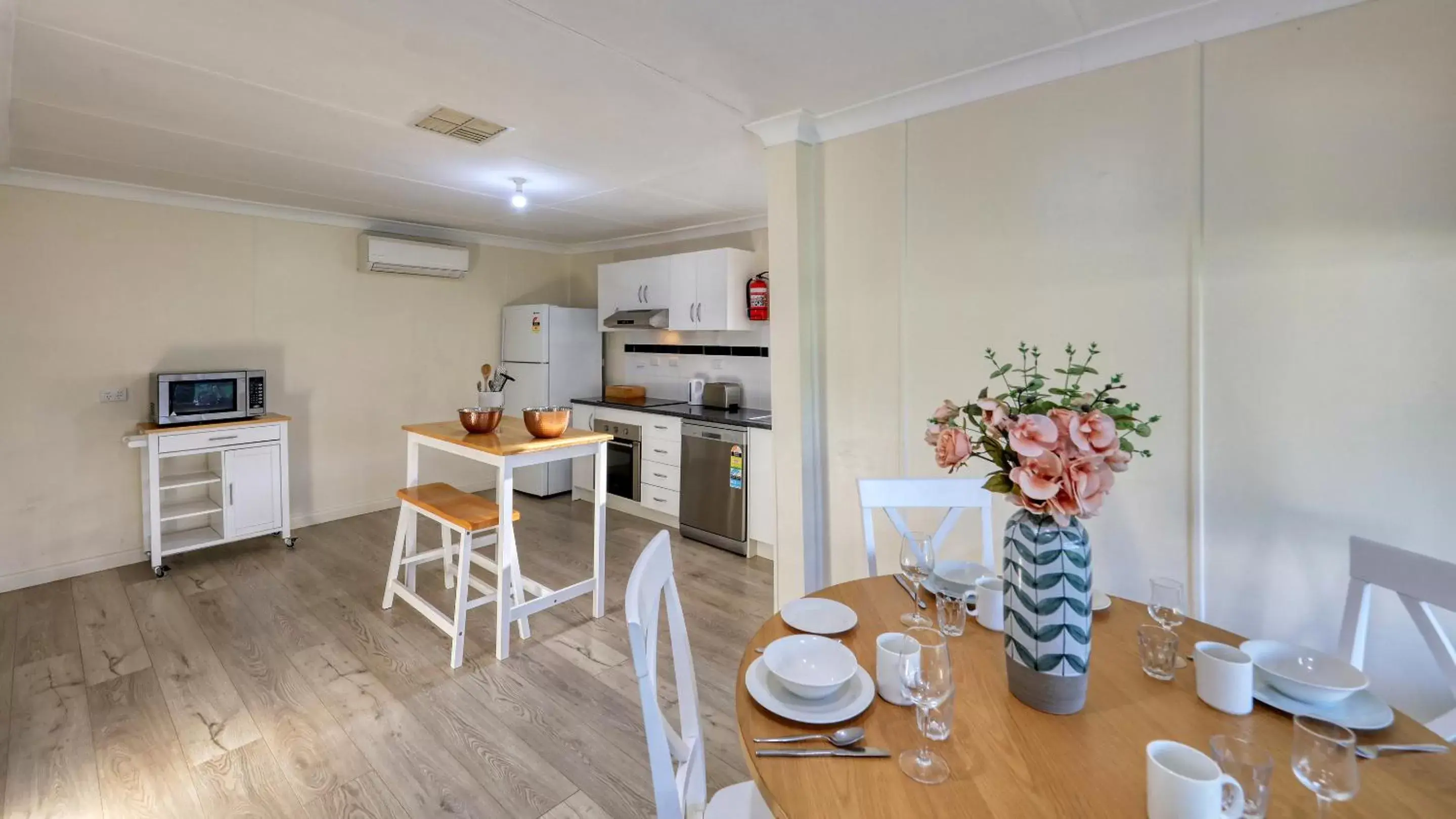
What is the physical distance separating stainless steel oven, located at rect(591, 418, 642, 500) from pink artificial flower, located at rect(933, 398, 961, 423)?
3.66m

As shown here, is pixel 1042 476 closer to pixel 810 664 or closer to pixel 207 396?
pixel 810 664

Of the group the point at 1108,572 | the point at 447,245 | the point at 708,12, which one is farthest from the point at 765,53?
the point at 447,245

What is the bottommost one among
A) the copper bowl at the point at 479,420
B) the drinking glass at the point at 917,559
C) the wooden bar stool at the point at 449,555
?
the wooden bar stool at the point at 449,555

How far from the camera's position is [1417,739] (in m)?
0.97

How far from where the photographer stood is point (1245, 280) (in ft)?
5.68

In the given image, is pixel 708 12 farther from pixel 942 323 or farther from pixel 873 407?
pixel 873 407

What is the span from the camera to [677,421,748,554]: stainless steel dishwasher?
3961 mm

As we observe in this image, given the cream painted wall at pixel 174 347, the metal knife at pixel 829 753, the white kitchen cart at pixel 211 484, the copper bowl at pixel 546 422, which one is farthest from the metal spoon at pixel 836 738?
the cream painted wall at pixel 174 347

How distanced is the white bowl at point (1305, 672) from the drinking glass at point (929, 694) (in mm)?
652

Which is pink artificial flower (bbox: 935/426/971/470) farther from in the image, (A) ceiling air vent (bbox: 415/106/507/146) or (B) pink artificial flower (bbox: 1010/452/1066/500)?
(A) ceiling air vent (bbox: 415/106/507/146)

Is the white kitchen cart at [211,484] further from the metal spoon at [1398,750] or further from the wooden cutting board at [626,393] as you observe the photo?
the metal spoon at [1398,750]

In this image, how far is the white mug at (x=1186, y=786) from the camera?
0.76 meters

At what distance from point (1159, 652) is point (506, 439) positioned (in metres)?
2.55

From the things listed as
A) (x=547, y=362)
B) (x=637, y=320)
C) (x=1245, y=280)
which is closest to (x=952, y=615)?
(x=1245, y=280)
